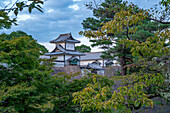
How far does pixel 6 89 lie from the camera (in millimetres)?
3502

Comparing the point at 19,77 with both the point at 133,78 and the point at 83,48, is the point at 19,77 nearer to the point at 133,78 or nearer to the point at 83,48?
the point at 133,78

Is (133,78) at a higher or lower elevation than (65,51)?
lower

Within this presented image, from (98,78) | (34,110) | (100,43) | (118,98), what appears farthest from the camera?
A: (100,43)

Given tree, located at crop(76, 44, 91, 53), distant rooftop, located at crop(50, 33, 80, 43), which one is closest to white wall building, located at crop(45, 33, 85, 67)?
distant rooftop, located at crop(50, 33, 80, 43)

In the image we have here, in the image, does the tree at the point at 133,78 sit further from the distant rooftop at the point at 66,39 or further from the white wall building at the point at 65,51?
the distant rooftop at the point at 66,39

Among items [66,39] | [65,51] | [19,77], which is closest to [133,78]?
[19,77]

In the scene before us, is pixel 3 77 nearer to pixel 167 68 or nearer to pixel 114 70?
pixel 167 68

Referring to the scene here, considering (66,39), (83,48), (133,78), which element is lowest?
(133,78)

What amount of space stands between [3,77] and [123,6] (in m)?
3.54

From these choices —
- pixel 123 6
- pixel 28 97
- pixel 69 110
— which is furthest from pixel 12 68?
pixel 123 6

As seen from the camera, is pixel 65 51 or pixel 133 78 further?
pixel 65 51

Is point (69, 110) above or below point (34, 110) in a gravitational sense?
below

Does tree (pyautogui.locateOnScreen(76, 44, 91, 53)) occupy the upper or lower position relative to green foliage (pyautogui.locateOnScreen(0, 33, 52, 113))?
upper

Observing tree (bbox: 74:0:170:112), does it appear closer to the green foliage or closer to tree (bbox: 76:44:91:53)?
the green foliage
